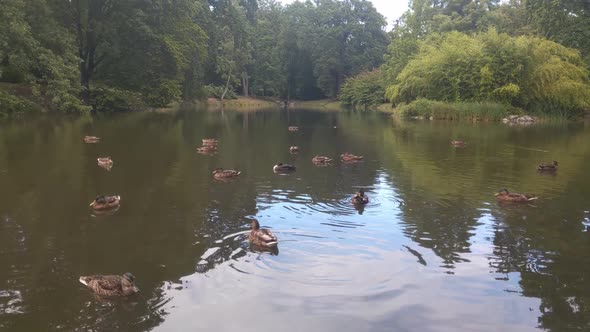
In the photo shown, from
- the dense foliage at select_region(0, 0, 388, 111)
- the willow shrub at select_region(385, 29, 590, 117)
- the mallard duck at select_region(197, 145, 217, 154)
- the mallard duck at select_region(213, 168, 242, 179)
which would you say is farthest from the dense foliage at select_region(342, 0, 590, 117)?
the mallard duck at select_region(213, 168, 242, 179)

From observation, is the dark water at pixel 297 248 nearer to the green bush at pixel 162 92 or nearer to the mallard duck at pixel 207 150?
the mallard duck at pixel 207 150

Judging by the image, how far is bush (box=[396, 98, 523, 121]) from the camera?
42625mm

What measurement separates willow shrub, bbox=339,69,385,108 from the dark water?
58.6m

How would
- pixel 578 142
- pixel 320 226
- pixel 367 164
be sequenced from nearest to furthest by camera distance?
pixel 320 226 → pixel 367 164 → pixel 578 142

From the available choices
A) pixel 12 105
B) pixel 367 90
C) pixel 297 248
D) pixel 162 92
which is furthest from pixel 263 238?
pixel 367 90

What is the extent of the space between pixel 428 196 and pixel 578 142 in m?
17.9

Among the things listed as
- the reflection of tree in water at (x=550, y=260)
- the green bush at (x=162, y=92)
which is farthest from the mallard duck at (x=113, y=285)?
the green bush at (x=162, y=92)

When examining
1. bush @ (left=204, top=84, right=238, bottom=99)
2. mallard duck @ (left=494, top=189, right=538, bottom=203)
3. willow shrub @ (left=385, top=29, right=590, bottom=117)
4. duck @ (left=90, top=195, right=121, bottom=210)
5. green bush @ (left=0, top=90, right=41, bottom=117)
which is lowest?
duck @ (left=90, top=195, right=121, bottom=210)

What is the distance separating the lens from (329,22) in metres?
94.9

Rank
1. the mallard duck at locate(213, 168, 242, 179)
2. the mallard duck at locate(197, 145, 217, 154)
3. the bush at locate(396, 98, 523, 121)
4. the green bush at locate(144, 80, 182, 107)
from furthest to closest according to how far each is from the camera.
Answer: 1. the green bush at locate(144, 80, 182, 107)
2. the bush at locate(396, 98, 523, 121)
3. the mallard duck at locate(197, 145, 217, 154)
4. the mallard duck at locate(213, 168, 242, 179)

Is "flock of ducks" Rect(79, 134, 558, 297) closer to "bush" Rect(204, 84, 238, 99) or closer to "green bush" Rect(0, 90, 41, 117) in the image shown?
"green bush" Rect(0, 90, 41, 117)

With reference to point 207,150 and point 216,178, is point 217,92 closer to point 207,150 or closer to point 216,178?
point 207,150

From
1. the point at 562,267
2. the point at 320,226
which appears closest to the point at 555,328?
the point at 562,267

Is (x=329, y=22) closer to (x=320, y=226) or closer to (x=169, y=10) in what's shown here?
(x=169, y=10)
